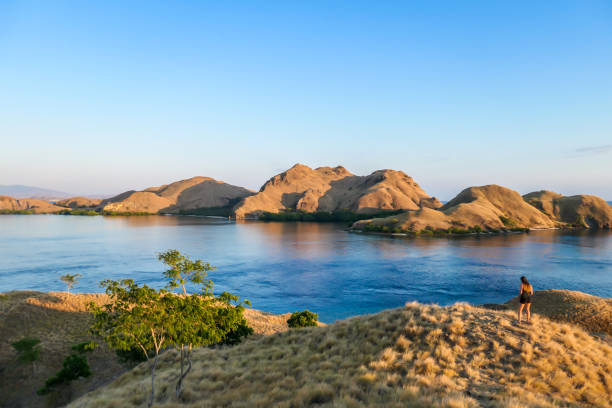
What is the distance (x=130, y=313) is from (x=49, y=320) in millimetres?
26892

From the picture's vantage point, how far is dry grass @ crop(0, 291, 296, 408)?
23.9 m

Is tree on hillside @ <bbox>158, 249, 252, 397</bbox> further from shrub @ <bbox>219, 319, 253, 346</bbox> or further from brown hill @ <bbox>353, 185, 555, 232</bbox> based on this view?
brown hill @ <bbox>353, 185, 555, 232</bbox>

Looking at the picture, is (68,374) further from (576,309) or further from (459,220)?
(459,220)

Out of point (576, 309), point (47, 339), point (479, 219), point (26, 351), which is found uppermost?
point (479, 219)

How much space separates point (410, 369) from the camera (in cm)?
1444

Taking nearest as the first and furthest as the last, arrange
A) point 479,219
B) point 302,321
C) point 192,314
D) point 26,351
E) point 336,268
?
1. point 192,314
2. point 26,351
3. point 302,321
4. point 336,268
5. point 479,219

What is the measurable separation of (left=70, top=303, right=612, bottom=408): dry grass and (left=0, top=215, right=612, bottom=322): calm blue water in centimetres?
2803

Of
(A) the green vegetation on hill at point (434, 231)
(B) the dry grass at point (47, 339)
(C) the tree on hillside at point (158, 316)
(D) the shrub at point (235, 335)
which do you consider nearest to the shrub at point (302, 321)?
(B) the dry grass at point (47, 339)

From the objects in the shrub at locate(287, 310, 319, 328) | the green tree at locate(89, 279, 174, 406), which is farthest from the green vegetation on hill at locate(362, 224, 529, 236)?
the green tree at locate(89, 279, 174, 406)

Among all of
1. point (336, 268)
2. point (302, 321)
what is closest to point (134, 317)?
point (302, 321)

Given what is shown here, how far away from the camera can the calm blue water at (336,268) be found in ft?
187

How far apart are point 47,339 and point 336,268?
5646cm

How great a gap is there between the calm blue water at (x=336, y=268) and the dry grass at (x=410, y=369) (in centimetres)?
2803

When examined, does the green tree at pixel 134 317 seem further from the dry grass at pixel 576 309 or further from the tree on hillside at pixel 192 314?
the dry grass at pixel 576 309
